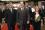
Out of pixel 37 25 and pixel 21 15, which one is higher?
pixel 21 15

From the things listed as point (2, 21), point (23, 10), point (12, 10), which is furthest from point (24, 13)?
point (2, 21)

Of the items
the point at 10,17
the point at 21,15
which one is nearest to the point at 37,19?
the point at 21,15

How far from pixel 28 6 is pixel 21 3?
0.08 metres

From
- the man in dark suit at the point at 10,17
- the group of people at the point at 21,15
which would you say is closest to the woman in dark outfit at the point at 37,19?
the group of people at the point at 21,15

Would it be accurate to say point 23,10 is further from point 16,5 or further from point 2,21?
point 2,21

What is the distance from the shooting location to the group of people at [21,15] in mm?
1684

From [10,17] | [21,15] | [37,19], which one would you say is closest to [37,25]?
[37,19]

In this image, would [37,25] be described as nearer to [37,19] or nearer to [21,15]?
[37,19]

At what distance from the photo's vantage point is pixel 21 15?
169cm

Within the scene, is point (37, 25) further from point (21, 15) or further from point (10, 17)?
point (10, 17)

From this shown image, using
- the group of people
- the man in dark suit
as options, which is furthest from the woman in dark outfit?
the man in dark suit

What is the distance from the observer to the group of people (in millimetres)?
1684

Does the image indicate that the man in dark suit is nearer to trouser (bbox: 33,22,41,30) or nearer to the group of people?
the group of people

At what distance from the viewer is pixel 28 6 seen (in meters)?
1.69
